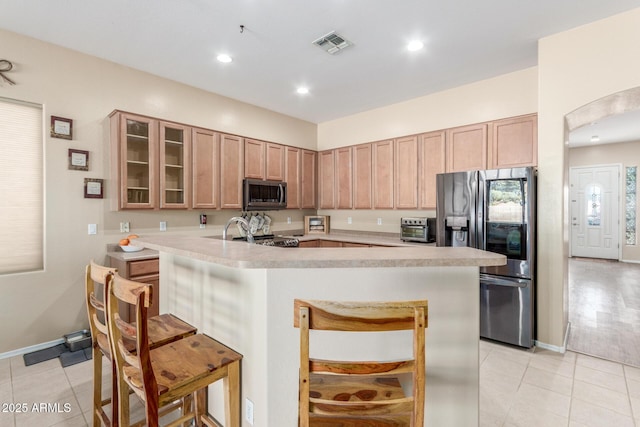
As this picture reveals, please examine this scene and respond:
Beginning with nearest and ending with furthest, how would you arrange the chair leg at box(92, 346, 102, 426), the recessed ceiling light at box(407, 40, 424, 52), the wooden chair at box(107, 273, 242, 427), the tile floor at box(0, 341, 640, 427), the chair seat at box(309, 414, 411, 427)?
the chair seat at box(309, 414, 411, 427), the wooden chair at box(107, 273, 242, 427), the chair leg at box(92, 346, 102, 426), the tile floor at box(0, 341, 640, 427), the recessed ceiling light at box(407, 40, 424, 52)

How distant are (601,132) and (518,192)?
207 inches

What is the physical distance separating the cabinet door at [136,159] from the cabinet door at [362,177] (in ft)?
9.85

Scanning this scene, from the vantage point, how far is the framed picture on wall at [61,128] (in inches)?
125

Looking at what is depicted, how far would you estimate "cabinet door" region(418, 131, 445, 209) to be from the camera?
4.29 m

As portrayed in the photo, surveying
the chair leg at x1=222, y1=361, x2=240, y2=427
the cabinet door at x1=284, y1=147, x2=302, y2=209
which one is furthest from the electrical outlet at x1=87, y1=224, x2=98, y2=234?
the chair leg at x1=222, y1=361, x2=240, y2=427

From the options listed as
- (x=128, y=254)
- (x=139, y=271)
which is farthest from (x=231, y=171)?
(x=139, y=271)

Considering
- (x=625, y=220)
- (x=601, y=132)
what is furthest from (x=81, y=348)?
(x=625, y=220)

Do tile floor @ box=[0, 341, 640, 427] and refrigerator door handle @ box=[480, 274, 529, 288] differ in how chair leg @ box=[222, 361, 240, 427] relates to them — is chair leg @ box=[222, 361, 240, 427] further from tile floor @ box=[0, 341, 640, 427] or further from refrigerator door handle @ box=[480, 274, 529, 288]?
refrigerator door handle @ box=[480, 274, 529, 288]

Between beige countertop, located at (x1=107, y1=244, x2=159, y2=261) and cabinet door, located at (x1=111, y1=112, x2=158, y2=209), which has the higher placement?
cabinet door, located at (x1=111, y1=112, x2=158, y2=209)

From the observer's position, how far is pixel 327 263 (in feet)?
4.55

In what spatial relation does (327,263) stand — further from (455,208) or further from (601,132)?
(601,132)

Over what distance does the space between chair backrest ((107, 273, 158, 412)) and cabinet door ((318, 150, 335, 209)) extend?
14.2 feet

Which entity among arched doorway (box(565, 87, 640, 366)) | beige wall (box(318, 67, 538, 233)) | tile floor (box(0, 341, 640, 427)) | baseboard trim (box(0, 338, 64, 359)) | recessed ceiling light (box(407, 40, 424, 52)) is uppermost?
recessed ceiling light (box(407, 40, 424, 52))

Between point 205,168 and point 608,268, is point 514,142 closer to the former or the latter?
point 205,168
